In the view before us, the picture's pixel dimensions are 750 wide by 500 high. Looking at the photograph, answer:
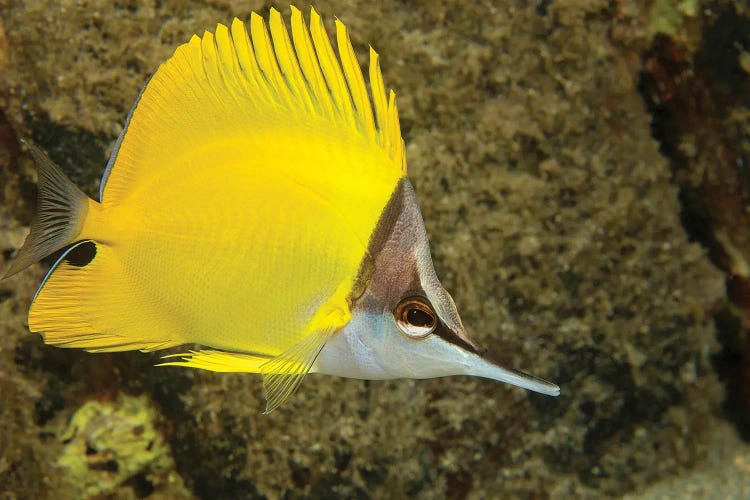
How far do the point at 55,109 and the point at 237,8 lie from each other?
0.73 m

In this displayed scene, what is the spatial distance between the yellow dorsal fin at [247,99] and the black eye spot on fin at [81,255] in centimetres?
14

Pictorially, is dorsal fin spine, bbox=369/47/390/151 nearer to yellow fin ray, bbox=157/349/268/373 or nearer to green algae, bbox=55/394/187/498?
yellow fin ray, bbox=157/349/268/373

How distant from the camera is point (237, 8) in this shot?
6.31ft

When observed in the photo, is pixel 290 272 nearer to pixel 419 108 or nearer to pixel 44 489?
pixel 419 108

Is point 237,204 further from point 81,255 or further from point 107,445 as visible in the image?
point 107,445

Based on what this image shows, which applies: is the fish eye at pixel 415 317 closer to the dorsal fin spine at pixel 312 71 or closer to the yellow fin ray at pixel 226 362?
the yellow fin ray at pixel 226 362

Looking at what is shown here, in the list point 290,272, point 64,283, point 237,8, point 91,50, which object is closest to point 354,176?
point 290,272

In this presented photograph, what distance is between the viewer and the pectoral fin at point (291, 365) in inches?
39.9

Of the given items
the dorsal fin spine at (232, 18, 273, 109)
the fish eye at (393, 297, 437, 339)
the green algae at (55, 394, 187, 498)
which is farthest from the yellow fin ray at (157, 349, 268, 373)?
the green algae at (55, 394, 187, 498)

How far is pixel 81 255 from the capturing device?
1170 millimetres

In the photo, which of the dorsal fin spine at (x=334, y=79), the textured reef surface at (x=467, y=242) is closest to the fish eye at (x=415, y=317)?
the dorsal fin spine at (x=334, y=79)

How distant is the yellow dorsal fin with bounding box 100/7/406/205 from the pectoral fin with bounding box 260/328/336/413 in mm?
363

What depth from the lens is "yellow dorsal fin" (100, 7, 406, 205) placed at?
1.06 metres

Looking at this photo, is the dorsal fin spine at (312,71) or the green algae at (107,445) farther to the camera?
the green algae at (107,445)
